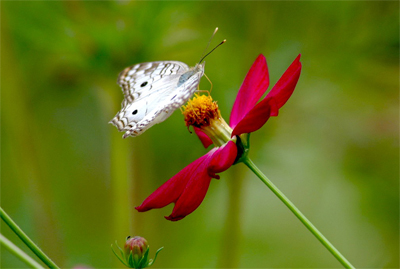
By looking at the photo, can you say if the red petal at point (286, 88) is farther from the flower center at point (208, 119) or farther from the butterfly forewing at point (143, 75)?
the butterfly forewing at point (143, 75)

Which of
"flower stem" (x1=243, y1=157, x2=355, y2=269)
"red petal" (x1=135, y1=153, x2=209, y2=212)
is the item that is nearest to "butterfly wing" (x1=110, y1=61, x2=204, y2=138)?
"red petal" (x1=135, y1=153, x2=209, y2=212)

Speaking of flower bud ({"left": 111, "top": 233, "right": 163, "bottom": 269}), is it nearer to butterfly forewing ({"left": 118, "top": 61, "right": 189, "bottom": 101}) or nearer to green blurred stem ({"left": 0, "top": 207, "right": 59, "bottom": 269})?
green blurred stem ({"left": 0, "top": 207, "right": 59, "bottom": 269})

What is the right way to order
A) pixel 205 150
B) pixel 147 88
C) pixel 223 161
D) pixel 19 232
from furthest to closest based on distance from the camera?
1. pixel 205 150
2. pixel 147 88
3. pixel 223 161
4. pixel 19 232

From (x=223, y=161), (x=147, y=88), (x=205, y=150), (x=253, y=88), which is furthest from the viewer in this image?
(x=205, y=150)

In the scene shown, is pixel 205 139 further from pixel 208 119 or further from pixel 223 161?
pixel 223 161

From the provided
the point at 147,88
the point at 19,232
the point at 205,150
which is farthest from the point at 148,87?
the point at 19,232

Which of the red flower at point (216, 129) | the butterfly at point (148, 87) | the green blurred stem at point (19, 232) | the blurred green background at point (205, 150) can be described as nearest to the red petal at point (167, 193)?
the red flower at point (216, 129)
